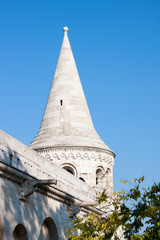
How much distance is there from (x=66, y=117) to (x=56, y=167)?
7421 millimetres

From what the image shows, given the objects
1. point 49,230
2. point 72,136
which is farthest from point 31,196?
point 72,136

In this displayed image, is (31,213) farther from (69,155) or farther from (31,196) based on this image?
(69,155)

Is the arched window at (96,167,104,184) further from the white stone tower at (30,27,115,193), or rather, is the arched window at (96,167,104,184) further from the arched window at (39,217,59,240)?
the arched window at (39,217,59,240)

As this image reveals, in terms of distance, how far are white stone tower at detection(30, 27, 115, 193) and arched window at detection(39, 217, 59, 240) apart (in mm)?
6570

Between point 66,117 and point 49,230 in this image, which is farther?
point 66,117

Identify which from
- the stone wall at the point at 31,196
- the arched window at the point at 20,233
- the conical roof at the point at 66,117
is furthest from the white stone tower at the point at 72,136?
the arched window at the point at 20,233

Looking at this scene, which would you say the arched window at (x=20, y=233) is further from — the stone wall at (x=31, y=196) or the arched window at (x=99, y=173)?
the arched window at (x=99, y=173)

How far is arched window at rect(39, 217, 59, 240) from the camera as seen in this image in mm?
13549

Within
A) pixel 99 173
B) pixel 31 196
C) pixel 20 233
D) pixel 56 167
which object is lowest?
pixel 20 233

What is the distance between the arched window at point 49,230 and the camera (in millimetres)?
13549

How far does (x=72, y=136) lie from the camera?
21062mm

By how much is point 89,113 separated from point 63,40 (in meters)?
4.24

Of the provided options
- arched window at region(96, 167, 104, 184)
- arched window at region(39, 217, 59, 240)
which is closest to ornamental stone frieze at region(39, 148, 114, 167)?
arched window at region(96, 167, 104, 184)

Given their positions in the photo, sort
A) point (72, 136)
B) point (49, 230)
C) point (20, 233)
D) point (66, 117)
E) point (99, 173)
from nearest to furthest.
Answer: point (20, 233), point (49, 230), point (72, 136), point (99, 173), point (66, 117)
